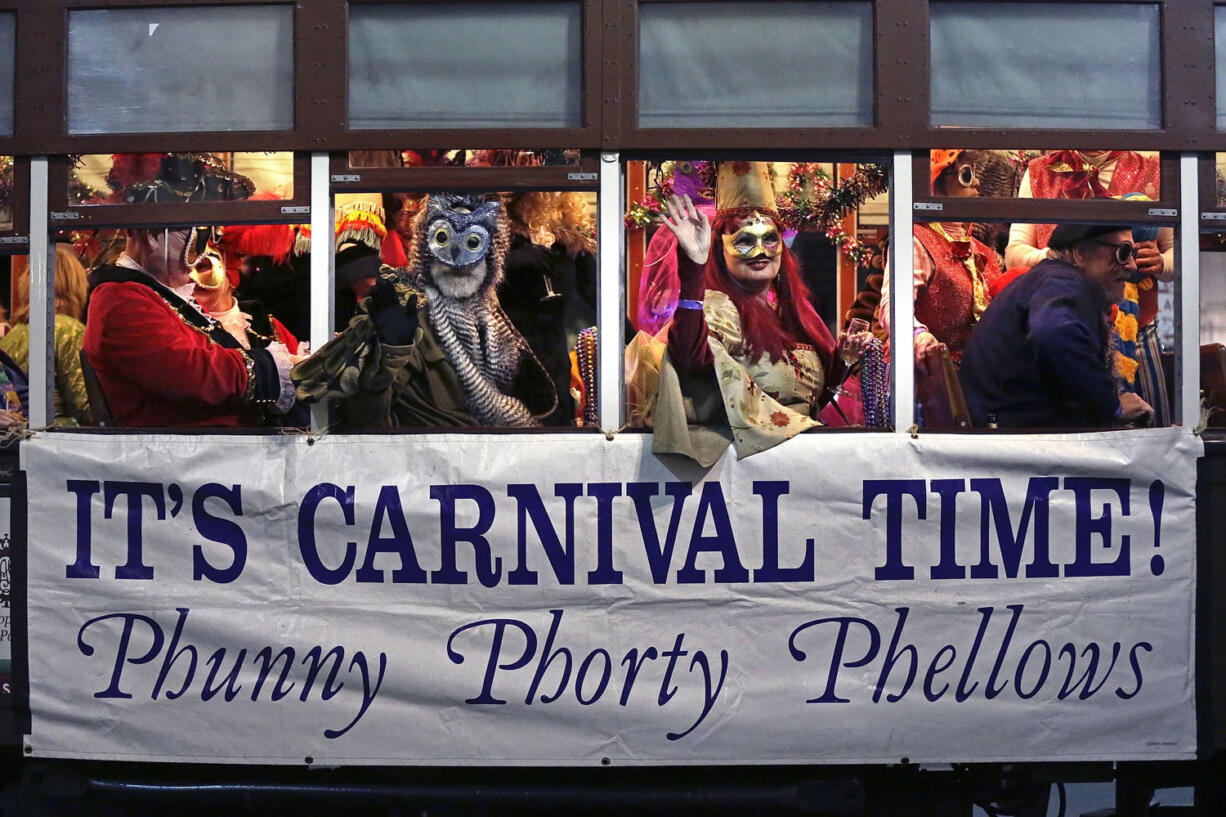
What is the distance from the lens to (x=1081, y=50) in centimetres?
426

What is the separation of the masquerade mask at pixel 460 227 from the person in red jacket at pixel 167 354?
2.01 feet

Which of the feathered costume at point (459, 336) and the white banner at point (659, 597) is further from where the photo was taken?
the feathered costume at point (459, 336)

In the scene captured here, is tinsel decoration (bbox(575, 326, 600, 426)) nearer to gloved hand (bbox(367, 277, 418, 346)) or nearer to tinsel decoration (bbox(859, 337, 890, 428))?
gloved hand (bbox(367, 277, 418, 346))

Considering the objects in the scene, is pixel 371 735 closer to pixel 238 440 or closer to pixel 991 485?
pixel 238 440

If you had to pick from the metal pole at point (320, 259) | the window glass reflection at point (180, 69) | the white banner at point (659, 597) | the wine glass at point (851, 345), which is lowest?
the white banner at point (659, 597)

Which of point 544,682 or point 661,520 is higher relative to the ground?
point 661,520

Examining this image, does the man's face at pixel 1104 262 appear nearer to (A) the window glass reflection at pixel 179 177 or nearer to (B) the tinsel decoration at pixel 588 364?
(B) the tinsel decoration at pixel 588 364

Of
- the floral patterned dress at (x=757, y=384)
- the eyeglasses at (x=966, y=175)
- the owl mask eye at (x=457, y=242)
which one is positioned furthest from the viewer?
the owl mask eye at (x=457, y=242)

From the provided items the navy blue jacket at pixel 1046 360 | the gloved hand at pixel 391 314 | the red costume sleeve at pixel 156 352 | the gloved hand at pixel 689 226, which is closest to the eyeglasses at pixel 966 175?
the navy blue jacket at pixel 1046 360

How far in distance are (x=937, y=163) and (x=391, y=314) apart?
181 cm

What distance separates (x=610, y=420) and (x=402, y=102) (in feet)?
3.97

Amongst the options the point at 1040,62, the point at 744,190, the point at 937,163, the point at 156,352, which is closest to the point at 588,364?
the point at 744,190

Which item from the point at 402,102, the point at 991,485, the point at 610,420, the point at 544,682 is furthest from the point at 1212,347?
the point at 402,102

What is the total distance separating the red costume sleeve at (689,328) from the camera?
4.23 m
